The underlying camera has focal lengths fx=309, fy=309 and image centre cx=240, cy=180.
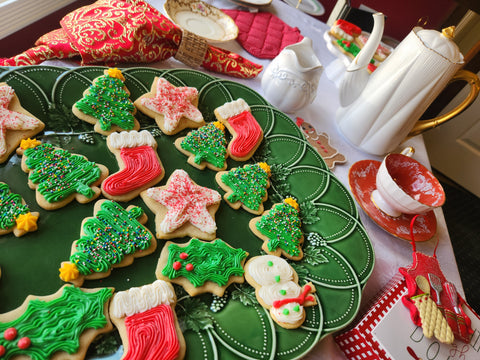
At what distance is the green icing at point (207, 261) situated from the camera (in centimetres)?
74

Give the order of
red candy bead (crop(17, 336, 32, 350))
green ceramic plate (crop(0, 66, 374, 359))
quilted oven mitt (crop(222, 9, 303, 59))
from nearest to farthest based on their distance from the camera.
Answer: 1. red candy bead (crop(17, 336, 32, 350))
2. green ceramic plate (crop(0, 66, 374, 359))
3. quilted oven mitt (crop(222, 9, 303, 59))

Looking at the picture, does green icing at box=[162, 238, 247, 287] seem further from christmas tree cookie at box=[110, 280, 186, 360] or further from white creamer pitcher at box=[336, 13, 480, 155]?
white creamer pitcher at box=[336, 13, 480, 155]

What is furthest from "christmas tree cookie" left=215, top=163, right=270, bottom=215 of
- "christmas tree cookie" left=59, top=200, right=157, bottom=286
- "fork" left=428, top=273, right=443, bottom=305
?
"fork" left=428, top=273, right=443, bottom=305

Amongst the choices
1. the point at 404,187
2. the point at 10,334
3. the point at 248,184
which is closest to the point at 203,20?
the point at 248,184

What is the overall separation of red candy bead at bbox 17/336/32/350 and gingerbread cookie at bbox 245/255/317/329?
46cm

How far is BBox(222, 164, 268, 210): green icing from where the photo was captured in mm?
935

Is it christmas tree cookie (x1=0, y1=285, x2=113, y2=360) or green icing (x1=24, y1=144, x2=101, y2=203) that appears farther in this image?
green icing (x1=24, y1=144, x2=101, y2=203)

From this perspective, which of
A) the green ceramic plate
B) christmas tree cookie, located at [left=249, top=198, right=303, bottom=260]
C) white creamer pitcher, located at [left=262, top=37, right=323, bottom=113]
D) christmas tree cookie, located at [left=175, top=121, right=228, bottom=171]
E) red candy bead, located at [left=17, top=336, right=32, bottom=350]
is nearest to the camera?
red candy bead, located at [left=17, top=336, right=32, bottom=350]

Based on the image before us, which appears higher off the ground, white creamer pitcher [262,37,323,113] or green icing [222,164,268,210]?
white creamer pitcher [262,37,323,113]

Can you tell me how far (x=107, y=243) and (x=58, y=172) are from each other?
0.23m

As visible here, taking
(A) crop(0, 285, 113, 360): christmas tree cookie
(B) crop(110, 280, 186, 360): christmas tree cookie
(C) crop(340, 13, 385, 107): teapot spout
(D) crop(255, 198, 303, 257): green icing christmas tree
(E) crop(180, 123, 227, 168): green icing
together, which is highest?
(C) crop(340, 13, 385, 107): teapot spout

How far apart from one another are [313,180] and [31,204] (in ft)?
2.62

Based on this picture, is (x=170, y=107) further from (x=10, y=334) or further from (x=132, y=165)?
(x=10, y=334)

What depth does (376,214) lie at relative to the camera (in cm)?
103
